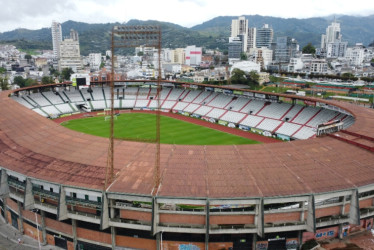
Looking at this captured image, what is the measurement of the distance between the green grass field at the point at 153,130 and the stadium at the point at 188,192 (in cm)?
2365

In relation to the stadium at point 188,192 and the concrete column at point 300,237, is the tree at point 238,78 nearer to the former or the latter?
the stadium at point 188,192

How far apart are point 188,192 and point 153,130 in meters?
44.8

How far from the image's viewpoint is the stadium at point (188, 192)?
1027 inches

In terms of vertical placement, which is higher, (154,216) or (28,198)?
(154,216)

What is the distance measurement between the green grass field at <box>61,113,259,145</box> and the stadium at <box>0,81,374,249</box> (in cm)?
2365

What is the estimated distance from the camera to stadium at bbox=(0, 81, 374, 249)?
26078 mm

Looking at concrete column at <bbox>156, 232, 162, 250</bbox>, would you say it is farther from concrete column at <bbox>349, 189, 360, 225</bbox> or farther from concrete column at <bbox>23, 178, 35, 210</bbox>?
concrete column at <bbox>349, 189, 360, 225</bbox>

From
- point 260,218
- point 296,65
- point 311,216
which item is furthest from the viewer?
point 296,65

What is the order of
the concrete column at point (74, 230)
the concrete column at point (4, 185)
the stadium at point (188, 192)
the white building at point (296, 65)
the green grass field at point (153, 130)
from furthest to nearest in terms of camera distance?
1. the white building at point (296, 65)
2. the green grass field at point (153, 130)
3. the concrete column at point (4, 185)
4. the concrete column at point (74, 230)
5. the stadium at point (188, 192)

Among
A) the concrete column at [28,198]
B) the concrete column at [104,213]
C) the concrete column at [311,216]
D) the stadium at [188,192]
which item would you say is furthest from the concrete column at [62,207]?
the concrete column at [311,216]

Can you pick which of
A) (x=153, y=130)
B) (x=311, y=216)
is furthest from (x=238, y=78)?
(x=311, y=216)

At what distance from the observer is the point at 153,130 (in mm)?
69812

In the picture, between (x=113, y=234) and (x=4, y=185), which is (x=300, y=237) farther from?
(x=4, y=185)

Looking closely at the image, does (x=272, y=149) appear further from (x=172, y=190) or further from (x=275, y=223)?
(x=172, y=190)
